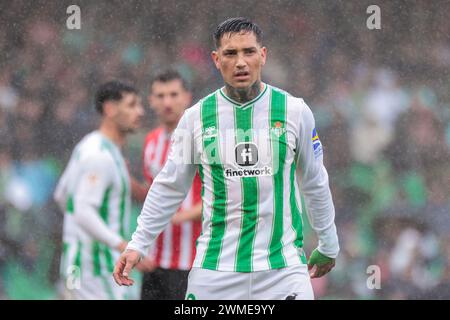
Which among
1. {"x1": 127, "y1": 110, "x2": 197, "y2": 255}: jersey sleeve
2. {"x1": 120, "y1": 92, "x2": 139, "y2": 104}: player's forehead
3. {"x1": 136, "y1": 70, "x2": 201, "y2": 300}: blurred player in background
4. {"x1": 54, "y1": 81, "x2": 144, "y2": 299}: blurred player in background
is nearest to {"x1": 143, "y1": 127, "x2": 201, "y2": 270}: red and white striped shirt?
{"x1": 136, "y1": 70, "x2": 201, "y2": 300}: blurred player in background

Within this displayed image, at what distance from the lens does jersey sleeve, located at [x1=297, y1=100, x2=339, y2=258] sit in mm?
4348

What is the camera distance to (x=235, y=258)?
4.27 meters

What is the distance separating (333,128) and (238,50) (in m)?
4.87

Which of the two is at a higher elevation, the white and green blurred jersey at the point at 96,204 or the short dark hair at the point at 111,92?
the short dark hair at the point at 111,92

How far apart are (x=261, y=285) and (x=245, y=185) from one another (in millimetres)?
391

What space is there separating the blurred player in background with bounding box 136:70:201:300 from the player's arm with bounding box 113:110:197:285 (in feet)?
5.76

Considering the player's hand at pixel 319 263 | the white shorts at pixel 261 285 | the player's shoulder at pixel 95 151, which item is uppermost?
the player's shoulder at pixel 95 151

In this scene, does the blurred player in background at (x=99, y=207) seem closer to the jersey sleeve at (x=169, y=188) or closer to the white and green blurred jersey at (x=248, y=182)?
the jersey sleeve at (x=169, y=188)

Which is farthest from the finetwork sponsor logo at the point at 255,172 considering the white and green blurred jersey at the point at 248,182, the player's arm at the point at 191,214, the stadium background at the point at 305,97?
the stadium background at the point at 305,97

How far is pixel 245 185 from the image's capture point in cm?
425

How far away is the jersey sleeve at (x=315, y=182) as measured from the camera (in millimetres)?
4348

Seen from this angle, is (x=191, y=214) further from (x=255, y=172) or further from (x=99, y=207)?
(x=255, y=172)

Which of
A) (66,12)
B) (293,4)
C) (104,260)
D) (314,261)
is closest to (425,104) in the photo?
(293,4)

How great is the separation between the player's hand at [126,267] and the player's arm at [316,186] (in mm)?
726
